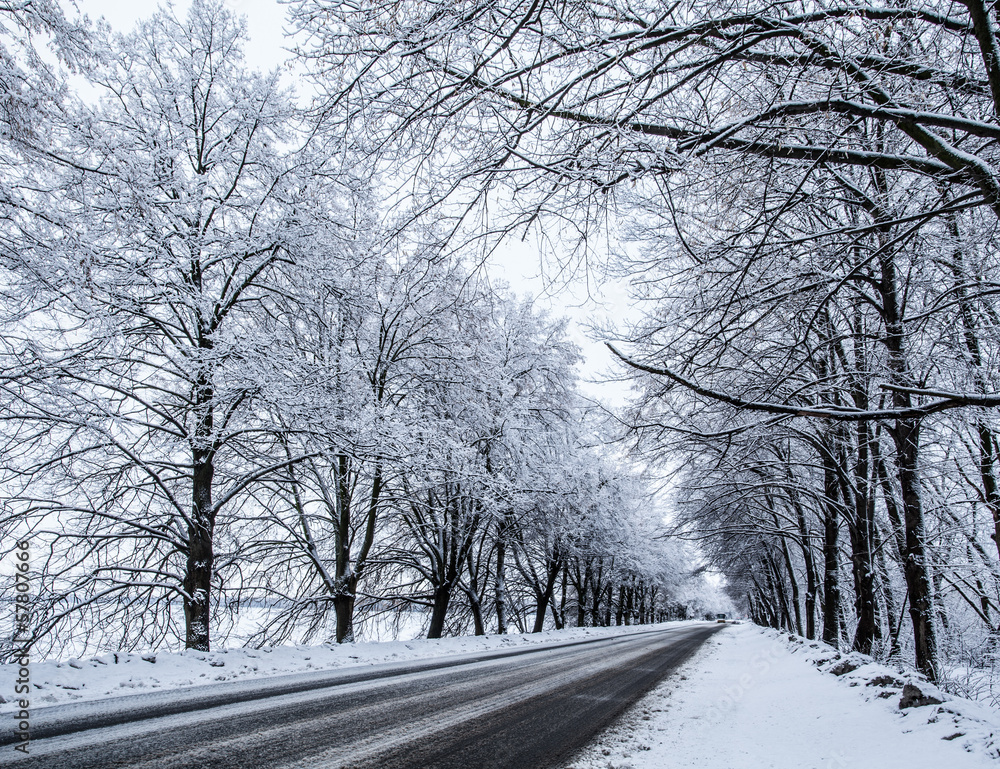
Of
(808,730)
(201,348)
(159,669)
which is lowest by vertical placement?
(808,730)

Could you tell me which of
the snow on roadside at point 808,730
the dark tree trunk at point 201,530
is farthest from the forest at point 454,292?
the snow on roadside at point 808,730

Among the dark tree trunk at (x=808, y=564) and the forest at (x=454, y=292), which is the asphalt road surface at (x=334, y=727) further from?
the dark tree trunk at (x=808, y=564)

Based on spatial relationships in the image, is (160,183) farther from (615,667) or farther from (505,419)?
(615,667)

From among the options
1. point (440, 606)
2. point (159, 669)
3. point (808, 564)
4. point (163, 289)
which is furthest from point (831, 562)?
point (163, 289)

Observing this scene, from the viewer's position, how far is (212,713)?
3623 millimetres

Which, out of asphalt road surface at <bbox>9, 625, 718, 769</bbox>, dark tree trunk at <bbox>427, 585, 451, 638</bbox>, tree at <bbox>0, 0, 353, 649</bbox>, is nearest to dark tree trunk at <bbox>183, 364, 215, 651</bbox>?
tree at <bbox>0, 0, 353, 649</bbox>

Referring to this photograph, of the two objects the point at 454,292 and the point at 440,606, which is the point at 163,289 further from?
the point at 440,606

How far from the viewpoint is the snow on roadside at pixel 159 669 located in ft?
13.3

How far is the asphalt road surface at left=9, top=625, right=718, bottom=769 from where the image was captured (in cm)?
269

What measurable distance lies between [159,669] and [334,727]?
3145mm

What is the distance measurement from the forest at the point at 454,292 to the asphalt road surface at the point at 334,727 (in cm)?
268

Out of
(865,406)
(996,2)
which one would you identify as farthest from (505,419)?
(996,2)

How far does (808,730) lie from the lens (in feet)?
15.0

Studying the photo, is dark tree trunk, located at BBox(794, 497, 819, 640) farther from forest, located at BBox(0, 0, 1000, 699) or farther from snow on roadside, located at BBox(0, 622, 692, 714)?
snow on roadside, located at BBox(0, 622, 692, 714)
